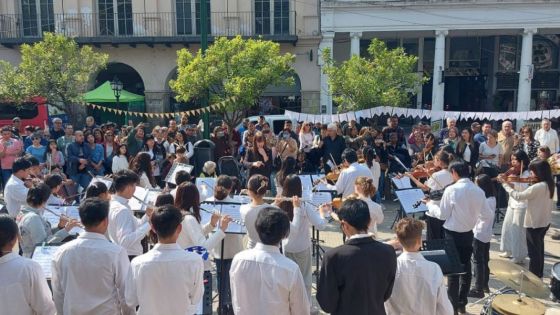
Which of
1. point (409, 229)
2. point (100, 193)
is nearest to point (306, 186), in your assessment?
point (100, 193)

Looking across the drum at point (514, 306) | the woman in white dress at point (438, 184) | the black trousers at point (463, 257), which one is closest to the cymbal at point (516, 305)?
the drum at point (514, 306)

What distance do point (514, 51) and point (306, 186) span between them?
81.2ft

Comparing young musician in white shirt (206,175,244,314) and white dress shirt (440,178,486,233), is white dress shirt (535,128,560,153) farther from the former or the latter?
young musician in white shirt (206,175,244,314)

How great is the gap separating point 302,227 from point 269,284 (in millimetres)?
2105

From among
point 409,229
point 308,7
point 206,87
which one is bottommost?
point 409,229

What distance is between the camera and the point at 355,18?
23.8m

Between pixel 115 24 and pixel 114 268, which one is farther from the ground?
pixel 115 24

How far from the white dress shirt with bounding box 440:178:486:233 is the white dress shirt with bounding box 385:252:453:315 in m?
2.16

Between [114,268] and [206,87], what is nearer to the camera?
[114,268]

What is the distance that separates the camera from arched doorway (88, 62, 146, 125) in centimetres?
2589

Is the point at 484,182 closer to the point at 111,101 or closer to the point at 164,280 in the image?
the point at 164,280

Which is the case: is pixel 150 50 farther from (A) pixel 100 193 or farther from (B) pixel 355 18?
(A) pixel 100 193

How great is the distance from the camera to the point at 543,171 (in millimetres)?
6996

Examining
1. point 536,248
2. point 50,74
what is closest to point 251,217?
point 536,248
